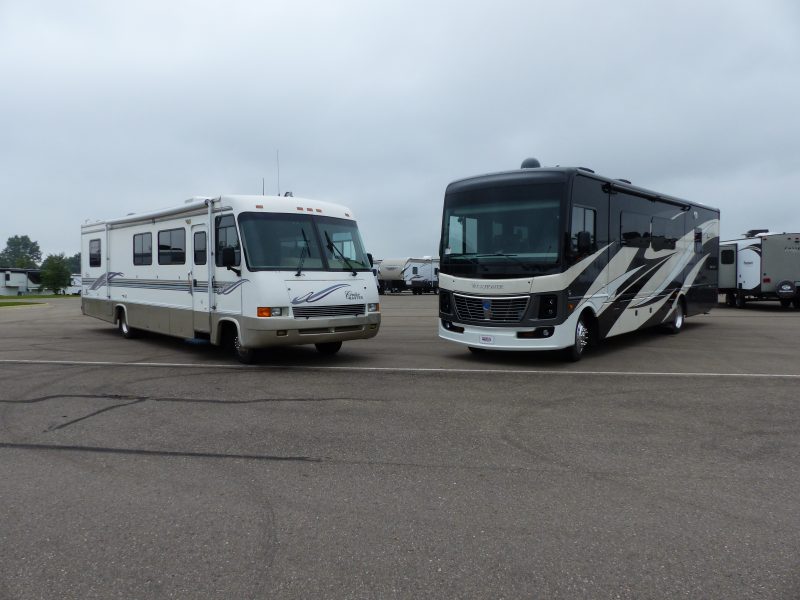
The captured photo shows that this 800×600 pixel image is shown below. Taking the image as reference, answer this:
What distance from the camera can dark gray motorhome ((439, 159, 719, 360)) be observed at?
34.0 ft

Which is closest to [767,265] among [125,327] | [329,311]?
[329,311]

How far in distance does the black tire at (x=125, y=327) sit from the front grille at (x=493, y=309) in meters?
7.93

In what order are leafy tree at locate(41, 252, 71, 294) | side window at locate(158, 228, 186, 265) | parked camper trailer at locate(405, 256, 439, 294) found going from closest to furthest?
side window at locate(158, 228, 186, 265) → parked camper trailer at locate(405, 256, 439, 294) → leafy tree at locate(41, 252, 71, 294)

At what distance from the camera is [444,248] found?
38.5 feet

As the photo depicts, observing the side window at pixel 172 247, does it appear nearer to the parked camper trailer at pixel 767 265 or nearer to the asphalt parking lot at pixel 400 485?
the asphalt parking lot at pixel 400 485

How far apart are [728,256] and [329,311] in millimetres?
21018

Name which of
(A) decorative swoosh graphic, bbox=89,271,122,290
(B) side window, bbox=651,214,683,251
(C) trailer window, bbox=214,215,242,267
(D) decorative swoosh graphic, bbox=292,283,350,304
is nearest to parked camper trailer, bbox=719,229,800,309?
(B) side window, bbox=651,214,683,251

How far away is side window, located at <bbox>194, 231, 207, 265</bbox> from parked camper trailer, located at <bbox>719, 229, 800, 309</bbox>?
21.0 m

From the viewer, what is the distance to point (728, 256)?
84.7ft

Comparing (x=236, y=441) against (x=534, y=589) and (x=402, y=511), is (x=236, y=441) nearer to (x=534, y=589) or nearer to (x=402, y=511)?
(x=402, y=511)

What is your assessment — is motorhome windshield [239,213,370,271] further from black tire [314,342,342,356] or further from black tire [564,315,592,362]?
black tire [564,315,592,362]

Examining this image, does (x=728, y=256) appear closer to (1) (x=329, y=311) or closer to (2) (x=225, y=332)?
(1) (x=329, y=311)

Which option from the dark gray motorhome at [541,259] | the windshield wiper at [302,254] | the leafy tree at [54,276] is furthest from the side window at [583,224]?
the leafy tree at [54,276]

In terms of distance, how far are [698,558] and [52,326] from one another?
65.6ft
